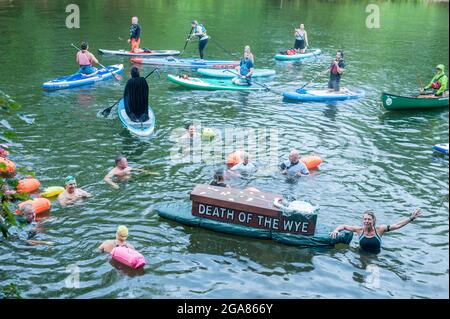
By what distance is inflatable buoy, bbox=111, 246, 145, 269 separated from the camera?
1091 cm

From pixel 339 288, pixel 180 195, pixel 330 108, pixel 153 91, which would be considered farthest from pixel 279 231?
pixel 153 91

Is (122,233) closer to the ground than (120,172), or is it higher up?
closer to the ground

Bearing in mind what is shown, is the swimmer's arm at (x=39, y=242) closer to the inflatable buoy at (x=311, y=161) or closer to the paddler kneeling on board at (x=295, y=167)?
the paddler kneeling on board at (x=295, y=167)

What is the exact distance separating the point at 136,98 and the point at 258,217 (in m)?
8.04

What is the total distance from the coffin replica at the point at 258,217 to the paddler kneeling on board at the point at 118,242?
1669 mm

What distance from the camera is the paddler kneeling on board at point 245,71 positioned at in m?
24.2

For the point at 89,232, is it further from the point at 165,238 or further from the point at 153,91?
the point at 153,91

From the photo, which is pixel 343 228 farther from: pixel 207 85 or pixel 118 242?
pixel 207 85

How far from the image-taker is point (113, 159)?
16.4 m

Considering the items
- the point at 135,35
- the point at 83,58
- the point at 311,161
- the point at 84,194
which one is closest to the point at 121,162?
the point at 84,194

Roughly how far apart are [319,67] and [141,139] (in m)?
14.1

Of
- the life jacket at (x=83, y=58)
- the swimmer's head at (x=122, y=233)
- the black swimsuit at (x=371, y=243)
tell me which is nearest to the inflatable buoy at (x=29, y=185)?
the swimmer's head at (x=122, y=233)

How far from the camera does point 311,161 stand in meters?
16.2

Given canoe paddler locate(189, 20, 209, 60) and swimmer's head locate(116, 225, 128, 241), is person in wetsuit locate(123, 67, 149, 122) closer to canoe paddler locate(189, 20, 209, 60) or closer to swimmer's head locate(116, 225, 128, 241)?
swimmer's head locate(116, 225, 128, 241)
